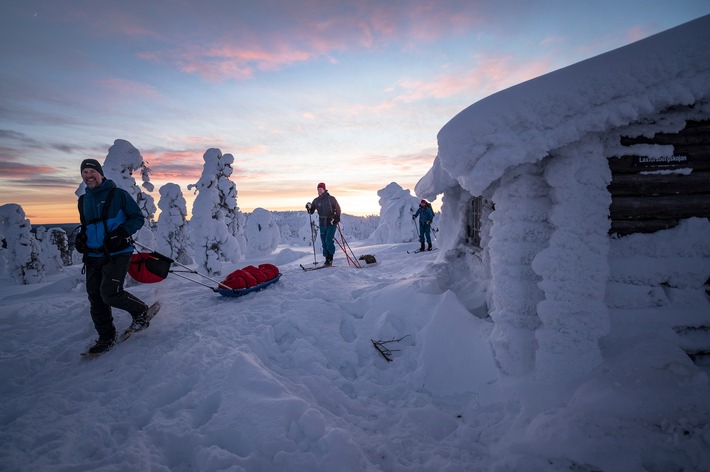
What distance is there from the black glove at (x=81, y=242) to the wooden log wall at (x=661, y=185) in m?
7.01

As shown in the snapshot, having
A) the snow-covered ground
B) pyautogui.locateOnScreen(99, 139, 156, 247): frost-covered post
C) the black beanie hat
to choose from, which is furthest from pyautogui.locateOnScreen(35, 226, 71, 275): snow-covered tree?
the black beanie hat

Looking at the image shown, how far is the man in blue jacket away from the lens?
3.92 meters

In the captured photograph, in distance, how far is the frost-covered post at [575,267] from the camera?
3.08m

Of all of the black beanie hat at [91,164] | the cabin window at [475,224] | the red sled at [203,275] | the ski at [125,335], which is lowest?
the ski at [125,335]

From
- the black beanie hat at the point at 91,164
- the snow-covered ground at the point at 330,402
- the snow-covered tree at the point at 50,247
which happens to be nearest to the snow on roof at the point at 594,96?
the snow-covered ground at the point at 330,402

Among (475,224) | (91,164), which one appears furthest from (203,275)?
(475,224)

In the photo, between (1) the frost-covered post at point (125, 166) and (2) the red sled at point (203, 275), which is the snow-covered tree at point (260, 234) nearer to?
(1) the frost-covered post at point (125, 166)

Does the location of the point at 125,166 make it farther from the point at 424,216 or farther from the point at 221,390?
the point at 221,390

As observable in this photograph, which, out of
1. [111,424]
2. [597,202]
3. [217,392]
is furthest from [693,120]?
[111,424]

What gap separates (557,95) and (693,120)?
1812mm

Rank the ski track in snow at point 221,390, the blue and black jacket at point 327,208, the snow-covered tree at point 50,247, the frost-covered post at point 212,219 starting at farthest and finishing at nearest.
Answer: the snow-covered tree at point 50,247
the frost-covered post at point 212,219
the blue and black jacket at point 327,208
the ski track in snow at point 221,390

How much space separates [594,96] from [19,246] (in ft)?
126

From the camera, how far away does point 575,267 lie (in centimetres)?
310

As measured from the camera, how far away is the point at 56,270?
35.9 m
